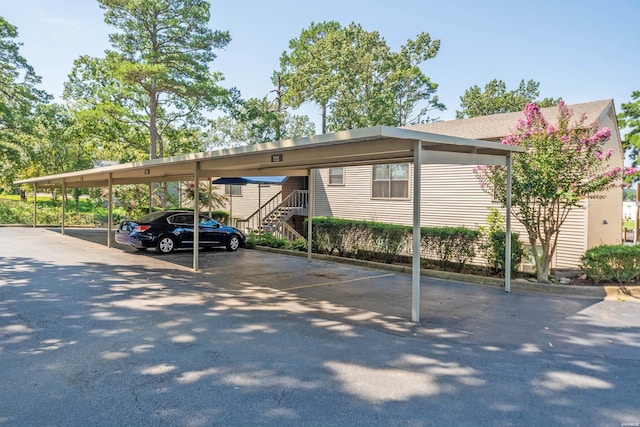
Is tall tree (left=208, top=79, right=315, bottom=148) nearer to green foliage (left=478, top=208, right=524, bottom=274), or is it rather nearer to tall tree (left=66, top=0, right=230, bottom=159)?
tall tree (left=66, top=0, right=230, bottom=159)

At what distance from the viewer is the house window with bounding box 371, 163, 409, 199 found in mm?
14836

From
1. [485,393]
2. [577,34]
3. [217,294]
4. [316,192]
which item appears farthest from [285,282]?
[577,34]

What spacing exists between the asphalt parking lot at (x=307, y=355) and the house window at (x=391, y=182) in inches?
283

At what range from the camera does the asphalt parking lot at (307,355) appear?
3238 mm

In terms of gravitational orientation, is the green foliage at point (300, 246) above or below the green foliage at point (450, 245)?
below

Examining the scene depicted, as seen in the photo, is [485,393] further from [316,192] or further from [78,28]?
[78,28]

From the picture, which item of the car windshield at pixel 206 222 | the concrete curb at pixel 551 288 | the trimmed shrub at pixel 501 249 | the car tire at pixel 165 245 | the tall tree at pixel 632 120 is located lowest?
the concrete curb at pixel 551 288

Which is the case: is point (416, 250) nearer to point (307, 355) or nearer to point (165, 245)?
point (307, 355)

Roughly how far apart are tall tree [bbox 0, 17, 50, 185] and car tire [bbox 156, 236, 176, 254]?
16.3 m

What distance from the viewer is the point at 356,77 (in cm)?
3162

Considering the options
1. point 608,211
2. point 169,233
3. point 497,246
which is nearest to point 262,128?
point 169,233

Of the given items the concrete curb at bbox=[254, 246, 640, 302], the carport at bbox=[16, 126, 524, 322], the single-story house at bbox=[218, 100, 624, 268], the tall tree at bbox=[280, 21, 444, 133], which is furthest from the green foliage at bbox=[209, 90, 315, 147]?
the concrete curb at bbox=[254, 246, 640, 302]

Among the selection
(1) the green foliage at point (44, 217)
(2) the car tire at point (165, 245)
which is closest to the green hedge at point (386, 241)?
(2) the car tire at point (165, 245)

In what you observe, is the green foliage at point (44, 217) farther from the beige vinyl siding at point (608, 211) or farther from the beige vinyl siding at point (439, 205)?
the beige vinyl siding at point (608, 211)
